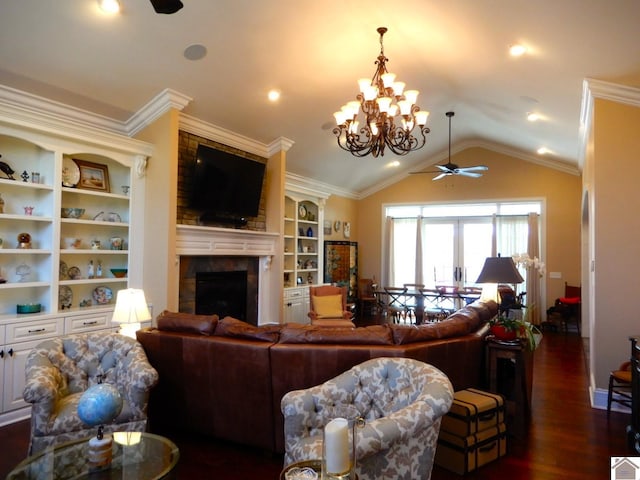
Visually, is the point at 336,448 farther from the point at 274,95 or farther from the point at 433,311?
the point at 433,311

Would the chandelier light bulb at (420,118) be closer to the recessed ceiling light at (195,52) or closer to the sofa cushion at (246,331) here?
the recessed ceiling light at (195,52)

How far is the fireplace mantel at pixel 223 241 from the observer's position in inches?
191

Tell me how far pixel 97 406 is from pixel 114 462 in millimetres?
287

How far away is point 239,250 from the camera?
18.6 ft

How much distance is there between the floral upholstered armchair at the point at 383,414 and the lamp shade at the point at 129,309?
184cm

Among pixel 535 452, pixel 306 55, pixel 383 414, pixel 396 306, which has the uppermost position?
pixel 306 55

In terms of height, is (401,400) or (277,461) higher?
(401,400)

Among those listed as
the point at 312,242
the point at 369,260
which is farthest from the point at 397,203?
the point at 312,242

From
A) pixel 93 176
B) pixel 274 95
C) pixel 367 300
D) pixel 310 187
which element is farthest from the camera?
pixel 367 300

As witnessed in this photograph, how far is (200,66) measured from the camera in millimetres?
4293

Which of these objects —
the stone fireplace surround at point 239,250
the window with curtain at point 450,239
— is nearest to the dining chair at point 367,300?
the window with curtain at point 450,239

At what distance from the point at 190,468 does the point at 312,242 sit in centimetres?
591

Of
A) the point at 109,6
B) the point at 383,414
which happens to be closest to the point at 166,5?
the point at 109,6

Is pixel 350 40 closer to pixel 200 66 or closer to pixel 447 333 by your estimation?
pixel 200 66
